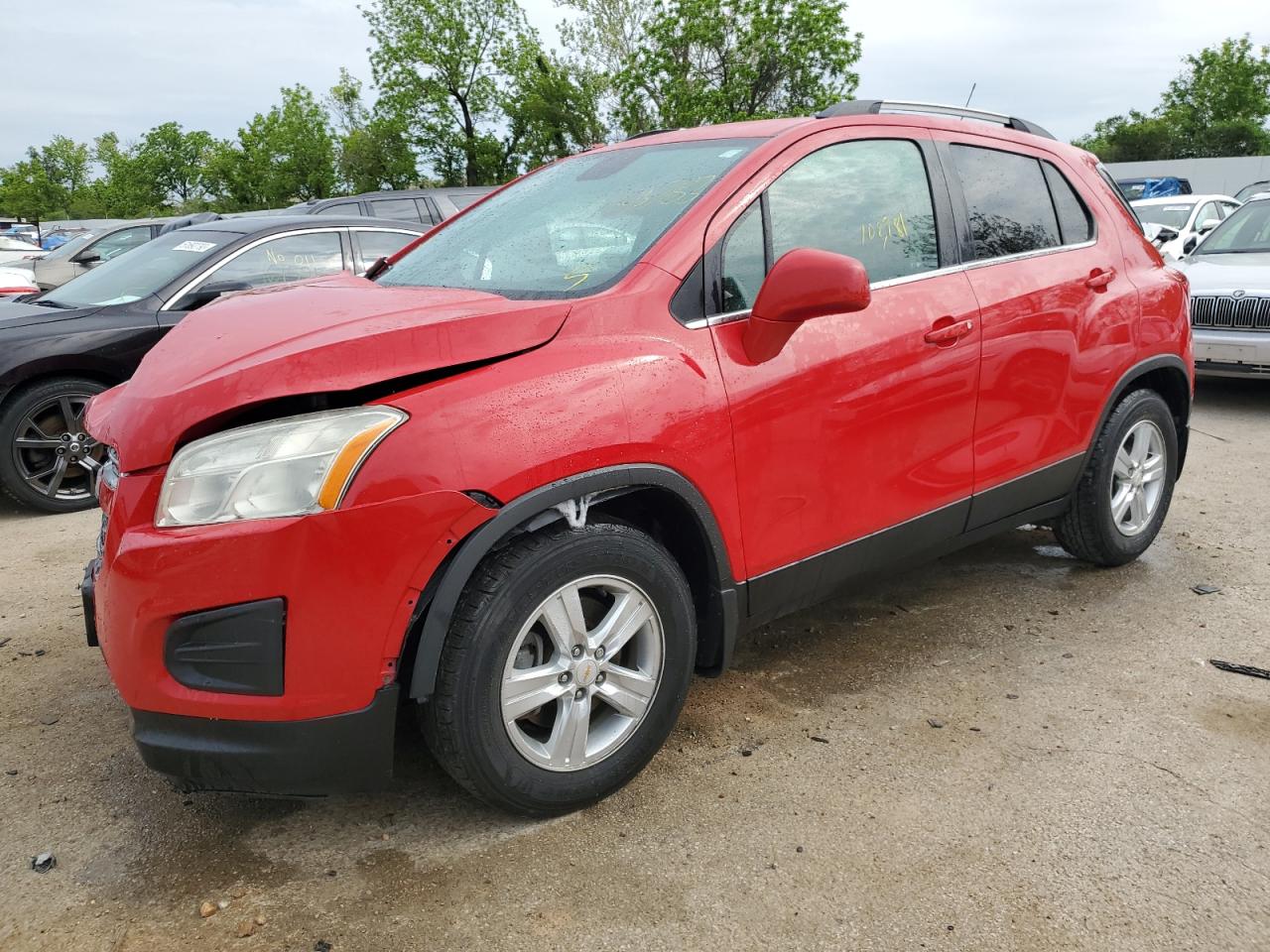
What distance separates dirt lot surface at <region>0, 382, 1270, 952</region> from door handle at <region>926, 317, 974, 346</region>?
3.66 ft

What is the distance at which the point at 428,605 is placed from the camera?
2.20m

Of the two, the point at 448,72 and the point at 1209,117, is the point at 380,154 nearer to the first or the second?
the point at 448,72

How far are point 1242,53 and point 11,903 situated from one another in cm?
7155

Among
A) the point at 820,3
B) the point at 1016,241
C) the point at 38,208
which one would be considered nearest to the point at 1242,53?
the point at 820,3

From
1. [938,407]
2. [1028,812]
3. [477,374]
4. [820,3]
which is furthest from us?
[820,3]

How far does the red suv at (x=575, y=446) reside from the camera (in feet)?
6.84

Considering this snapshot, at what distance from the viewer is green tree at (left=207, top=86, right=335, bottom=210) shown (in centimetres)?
5016

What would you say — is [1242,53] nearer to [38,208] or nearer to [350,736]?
[350,736]

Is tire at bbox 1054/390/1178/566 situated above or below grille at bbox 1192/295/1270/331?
below

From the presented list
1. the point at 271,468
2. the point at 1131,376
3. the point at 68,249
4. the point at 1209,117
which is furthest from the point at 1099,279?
the point at 1209,117

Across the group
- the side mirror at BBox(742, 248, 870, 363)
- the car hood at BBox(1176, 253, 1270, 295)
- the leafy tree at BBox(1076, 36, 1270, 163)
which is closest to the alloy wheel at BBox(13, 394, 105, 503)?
the side mirror at BBox(742, 248, 870, 363)

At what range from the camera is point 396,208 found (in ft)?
37.1

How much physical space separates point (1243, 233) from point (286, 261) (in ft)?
26.2

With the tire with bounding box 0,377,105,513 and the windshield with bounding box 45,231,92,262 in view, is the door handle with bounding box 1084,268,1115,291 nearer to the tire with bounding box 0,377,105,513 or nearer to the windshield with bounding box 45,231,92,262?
the tire with bounding box 0,377,105,513
